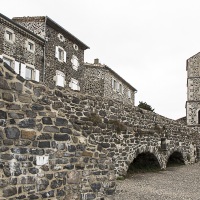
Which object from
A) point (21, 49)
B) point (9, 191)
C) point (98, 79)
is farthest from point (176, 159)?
point (98, 79)

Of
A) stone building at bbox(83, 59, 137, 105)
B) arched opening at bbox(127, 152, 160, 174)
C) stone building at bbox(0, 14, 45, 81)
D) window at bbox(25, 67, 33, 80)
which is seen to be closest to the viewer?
arched opening at bbox(127, 152, 160, 174)

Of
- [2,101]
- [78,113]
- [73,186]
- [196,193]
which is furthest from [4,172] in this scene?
[196,193]

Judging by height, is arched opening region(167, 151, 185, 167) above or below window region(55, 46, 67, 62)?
below

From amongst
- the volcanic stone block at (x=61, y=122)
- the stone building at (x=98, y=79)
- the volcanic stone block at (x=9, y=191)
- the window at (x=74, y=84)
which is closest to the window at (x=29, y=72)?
the window at (x=74, y=84)

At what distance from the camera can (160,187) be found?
9.87 meters

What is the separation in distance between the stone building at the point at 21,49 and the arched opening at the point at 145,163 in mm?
10443

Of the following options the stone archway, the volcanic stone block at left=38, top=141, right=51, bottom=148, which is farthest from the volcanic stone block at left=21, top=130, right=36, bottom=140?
the stone archway

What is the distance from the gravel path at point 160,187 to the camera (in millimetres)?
8391

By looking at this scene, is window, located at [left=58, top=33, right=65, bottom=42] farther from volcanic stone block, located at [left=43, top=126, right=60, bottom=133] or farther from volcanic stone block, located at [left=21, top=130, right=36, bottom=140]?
volcanic stone block, located at [left=21, top=130, right=36, bottom=140]

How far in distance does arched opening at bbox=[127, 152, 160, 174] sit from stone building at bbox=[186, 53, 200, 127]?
22101 mm

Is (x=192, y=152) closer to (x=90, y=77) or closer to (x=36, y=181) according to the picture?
(x=36, y=181)

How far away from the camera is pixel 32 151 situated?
538cm

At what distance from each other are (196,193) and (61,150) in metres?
4.87

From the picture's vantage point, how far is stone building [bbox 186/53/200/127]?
35000mm
